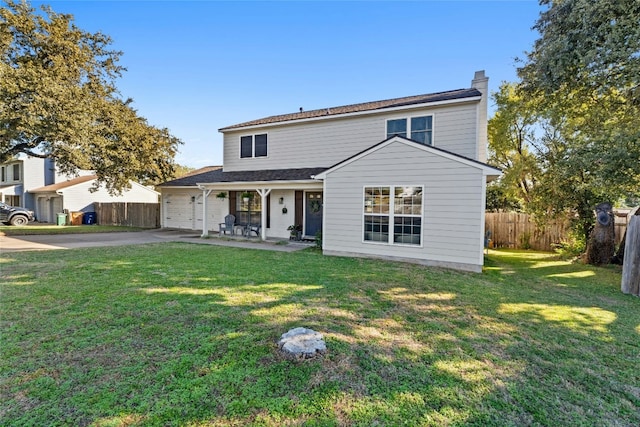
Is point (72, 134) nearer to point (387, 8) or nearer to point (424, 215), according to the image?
point (387, 8)

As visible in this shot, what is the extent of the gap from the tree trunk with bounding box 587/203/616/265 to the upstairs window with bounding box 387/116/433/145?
6.00 m

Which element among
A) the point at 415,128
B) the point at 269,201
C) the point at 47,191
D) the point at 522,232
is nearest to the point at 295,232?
the point at 269,201

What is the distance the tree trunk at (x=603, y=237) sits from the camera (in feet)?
32.9

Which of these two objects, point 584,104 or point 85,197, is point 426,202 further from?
point 85,197

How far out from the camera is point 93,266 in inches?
298

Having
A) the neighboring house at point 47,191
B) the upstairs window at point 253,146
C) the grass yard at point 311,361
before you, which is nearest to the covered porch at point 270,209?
the upstairs window at point 253,146

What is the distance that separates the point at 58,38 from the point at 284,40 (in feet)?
32.6

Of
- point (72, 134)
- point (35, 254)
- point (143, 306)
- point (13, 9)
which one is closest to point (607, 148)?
point (143, 306)

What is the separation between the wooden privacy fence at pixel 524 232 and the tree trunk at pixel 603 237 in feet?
5.55

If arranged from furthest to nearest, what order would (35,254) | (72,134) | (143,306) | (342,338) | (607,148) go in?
(72,134), (35,254), (607,148), (143,306), (342,338)

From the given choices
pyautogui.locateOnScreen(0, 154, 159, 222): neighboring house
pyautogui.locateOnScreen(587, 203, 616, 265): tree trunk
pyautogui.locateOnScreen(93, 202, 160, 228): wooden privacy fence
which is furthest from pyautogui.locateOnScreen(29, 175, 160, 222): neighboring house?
pyautogui.locateOnScreen(587, 203, 616, 265): tree trunk

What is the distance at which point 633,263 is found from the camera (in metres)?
6.83

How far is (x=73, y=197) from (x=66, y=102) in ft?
45.1

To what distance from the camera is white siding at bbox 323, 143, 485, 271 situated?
815cm
